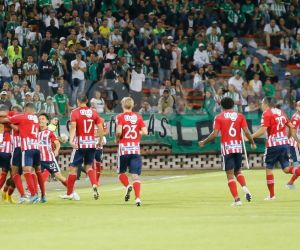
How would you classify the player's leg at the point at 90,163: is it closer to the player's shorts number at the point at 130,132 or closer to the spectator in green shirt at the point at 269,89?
the player's shorts number at the point at 130,132

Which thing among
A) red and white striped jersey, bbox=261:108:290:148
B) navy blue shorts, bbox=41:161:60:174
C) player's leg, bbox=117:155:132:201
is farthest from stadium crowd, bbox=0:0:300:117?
red and white striped jersey, bbox=261:108:290:148

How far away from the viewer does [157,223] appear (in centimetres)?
1695

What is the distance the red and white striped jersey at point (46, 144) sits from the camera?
23359 mm

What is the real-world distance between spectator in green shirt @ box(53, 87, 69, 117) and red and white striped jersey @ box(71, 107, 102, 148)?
12.0 meters

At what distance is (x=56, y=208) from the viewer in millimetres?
20547

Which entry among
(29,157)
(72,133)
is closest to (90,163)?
(72,133)

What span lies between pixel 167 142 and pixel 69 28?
586 cm

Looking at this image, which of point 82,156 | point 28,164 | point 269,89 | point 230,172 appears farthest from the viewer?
point 269,89

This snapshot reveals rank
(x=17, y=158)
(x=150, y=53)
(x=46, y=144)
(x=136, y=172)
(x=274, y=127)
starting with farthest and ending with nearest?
(x=150, y=53) < (x=46, y=144) < (x=274, y=127) < (x=17, y=158) < (x=136, y=172)

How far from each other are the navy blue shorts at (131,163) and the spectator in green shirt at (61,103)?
506 inches

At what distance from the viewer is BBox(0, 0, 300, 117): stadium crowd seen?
116 ft

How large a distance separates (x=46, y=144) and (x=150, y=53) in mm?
16097

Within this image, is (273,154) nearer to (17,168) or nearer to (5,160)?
(17,168)

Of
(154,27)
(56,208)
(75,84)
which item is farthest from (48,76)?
(56,208)
